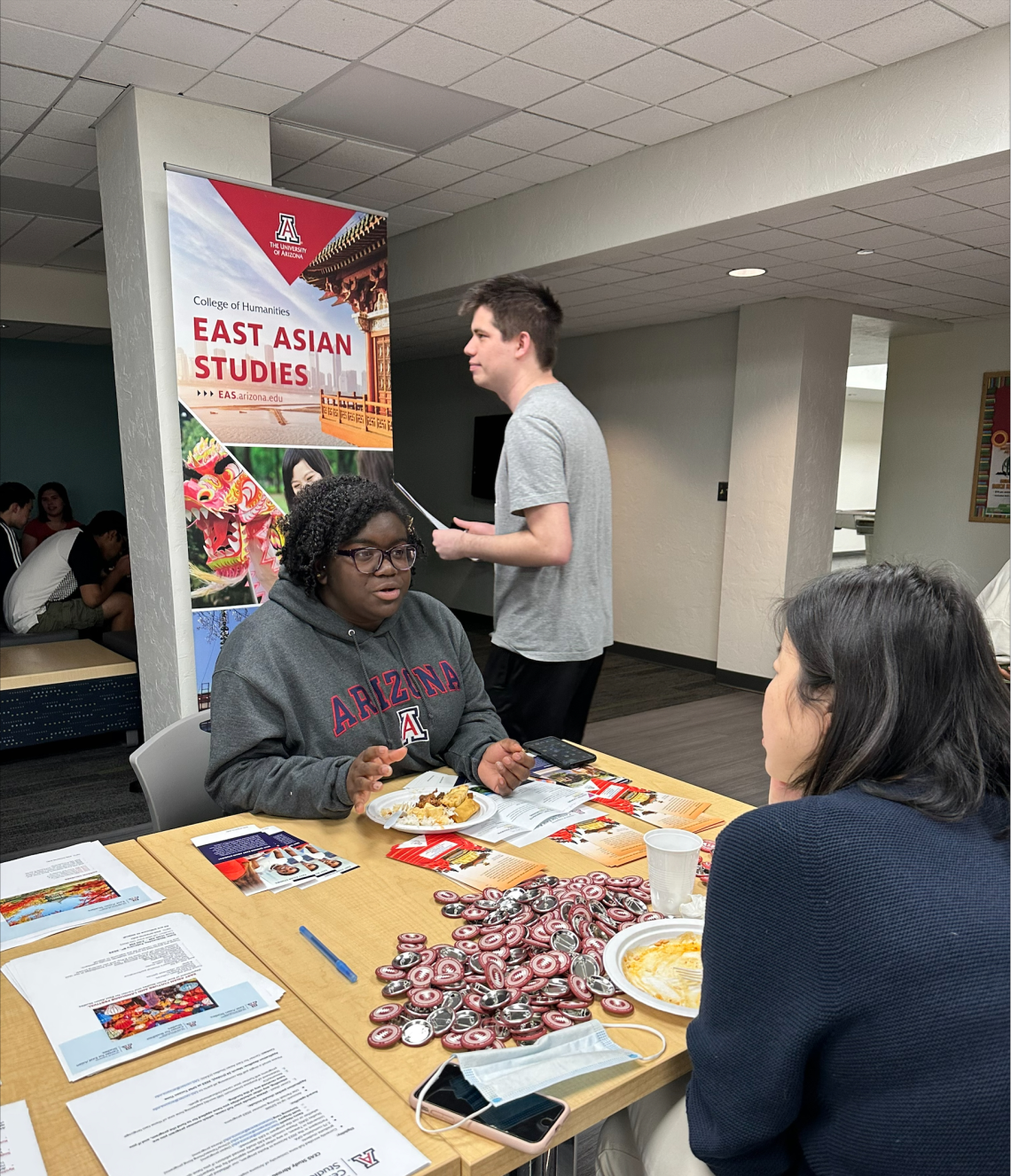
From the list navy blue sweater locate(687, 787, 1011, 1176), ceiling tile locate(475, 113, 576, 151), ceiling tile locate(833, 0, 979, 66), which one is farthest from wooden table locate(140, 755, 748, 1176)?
ceiling tile locate(475, 113, 576, 151)

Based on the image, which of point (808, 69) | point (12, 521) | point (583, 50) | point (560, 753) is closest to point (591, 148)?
point (583, 50)

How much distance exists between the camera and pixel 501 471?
210 centimetres

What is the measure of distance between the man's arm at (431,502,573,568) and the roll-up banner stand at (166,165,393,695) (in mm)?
1211

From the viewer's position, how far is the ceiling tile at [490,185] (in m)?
3.68

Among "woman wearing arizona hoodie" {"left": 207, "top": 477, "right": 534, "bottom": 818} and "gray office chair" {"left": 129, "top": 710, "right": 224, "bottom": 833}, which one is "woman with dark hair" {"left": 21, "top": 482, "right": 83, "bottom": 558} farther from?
"woman wearing arizona hoodie" {"left": 207, "top": 477, "right": 534, "bottom": 818}

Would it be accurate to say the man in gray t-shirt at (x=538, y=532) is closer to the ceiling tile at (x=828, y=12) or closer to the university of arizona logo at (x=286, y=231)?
the ceiling tile at (x=828, y=12)

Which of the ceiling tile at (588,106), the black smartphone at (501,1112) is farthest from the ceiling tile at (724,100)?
the black smartphone at (501,1112)

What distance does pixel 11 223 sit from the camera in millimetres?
4395

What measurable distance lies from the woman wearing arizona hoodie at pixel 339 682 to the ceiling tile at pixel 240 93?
1.81 meters

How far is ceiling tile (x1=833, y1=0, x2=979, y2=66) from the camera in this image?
230 cm

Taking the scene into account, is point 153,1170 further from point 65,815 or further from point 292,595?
point 65,815

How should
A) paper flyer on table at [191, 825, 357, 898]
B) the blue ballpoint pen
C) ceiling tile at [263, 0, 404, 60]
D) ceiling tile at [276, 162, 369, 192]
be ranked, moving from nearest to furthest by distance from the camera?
the blue ballpoint pen, paper flyer on table at [191, 825, 357, 898], ceiling tile at [263, 0, 404, 60], ceiling tile at [276, 162, 369, 192]

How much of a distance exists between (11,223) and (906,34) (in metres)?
4.06

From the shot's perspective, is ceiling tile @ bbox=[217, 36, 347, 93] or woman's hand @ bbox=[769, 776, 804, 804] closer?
woman's hand @ bbox=[769, 776, 804, 804]
